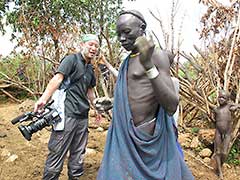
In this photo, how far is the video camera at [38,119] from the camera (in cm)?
283

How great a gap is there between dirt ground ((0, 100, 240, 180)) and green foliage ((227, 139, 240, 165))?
9 cm

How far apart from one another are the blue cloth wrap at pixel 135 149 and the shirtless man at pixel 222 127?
248cm

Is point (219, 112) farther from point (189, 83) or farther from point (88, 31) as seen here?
point (88, 31)

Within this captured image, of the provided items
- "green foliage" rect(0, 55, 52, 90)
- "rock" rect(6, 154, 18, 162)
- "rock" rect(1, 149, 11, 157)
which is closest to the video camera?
"rock" rect(6, 154, 18, 162)

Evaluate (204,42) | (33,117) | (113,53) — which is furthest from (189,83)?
(33,117)

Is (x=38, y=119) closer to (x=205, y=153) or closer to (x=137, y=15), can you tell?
(x=137, y=15)

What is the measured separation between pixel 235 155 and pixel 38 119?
2.98m

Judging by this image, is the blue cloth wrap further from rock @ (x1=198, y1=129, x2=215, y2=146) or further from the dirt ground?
rock @ (x1=198, y1=129, x2=215, y2=146)

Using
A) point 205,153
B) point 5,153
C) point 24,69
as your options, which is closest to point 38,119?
point 5,153

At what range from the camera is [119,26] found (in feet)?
6.27

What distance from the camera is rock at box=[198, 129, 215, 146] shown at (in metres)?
4.86

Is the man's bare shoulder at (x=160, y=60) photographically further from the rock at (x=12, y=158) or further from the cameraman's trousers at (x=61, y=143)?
the rock at (x=12, y=158)

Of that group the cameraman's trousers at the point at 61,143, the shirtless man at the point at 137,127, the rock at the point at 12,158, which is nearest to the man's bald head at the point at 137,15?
the shirtless man at the point at 137,127

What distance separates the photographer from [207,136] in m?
4.89
